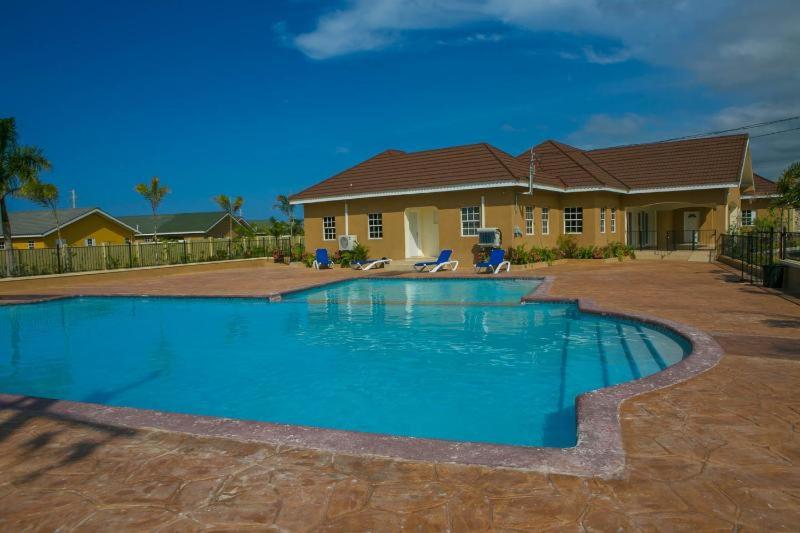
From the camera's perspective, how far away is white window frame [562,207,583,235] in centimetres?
2509

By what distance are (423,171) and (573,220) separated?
7494 mm

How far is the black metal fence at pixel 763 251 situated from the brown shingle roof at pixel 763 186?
19494 mm

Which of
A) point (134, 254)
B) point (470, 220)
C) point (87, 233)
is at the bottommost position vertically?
point (134, 254)

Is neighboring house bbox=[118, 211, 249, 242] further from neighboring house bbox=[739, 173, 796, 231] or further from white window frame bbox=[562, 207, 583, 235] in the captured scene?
neighboring house bbox=[739, 173, 796, 231]

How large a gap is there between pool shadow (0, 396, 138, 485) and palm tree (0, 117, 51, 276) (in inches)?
810

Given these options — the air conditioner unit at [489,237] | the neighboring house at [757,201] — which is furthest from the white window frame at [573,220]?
the neighboring house at [757,201]

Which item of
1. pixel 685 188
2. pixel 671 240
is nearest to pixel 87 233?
pixel 685 188

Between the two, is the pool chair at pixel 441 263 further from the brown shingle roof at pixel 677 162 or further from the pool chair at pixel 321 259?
the brown shingle roof at pixel 677 162

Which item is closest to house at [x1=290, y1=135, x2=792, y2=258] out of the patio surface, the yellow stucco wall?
the patio surface

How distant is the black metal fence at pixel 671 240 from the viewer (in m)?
27.9

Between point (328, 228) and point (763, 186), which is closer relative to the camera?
point (328, 228)

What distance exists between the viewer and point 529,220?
76.8 feet

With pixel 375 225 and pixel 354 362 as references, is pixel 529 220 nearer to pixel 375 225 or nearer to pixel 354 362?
pixel 375 225

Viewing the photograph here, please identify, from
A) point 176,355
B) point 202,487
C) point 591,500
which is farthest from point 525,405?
point 176,355
